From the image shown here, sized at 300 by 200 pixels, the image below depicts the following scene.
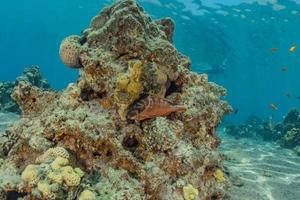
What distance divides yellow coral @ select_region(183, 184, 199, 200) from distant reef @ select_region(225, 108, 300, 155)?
9.82 m

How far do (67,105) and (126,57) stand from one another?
1157mm

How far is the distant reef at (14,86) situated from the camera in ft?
46.5

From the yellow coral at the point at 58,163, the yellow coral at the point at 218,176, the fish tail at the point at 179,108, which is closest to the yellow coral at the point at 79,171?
the yellow coral at the point at 58,163

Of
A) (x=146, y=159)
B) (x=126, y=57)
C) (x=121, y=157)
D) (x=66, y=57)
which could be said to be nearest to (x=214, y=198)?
(x=146, y=159)

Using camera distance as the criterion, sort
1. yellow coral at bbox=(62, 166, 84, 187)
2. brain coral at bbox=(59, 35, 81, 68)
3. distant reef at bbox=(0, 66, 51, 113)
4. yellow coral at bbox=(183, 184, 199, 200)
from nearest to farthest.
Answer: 1. yellow coral at bbox=(62, 166, 84, 187)
2. yellow coral at bbox=(183, 184, 199, 200)
3. brain coral at bbox=(59, 35, 81, 68)
4. distant reef at bbox=(0, 66, 51, 113)

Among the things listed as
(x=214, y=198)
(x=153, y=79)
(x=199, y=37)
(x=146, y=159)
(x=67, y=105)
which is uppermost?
(x=199, y=37)

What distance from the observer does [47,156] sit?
440 centimetres

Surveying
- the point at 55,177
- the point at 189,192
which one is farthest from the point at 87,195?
the point at 189,192

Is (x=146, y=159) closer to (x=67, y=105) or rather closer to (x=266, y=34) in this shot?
(x=67, y=105)

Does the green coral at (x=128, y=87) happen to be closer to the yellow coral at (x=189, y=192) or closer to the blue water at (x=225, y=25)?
the yellow coral at (x=189, y=192)

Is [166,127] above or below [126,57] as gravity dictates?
below

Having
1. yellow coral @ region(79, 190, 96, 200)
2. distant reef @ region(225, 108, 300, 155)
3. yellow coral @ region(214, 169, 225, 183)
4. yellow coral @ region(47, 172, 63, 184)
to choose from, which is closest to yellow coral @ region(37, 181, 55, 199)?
yellow coral @ region(47, 172, 63, 184)

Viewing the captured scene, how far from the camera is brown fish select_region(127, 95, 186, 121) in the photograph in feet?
16.1

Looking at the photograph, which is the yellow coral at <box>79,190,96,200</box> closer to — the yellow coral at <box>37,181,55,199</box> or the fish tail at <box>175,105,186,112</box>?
the yellow coral at <box>37,181,55,199</box>
